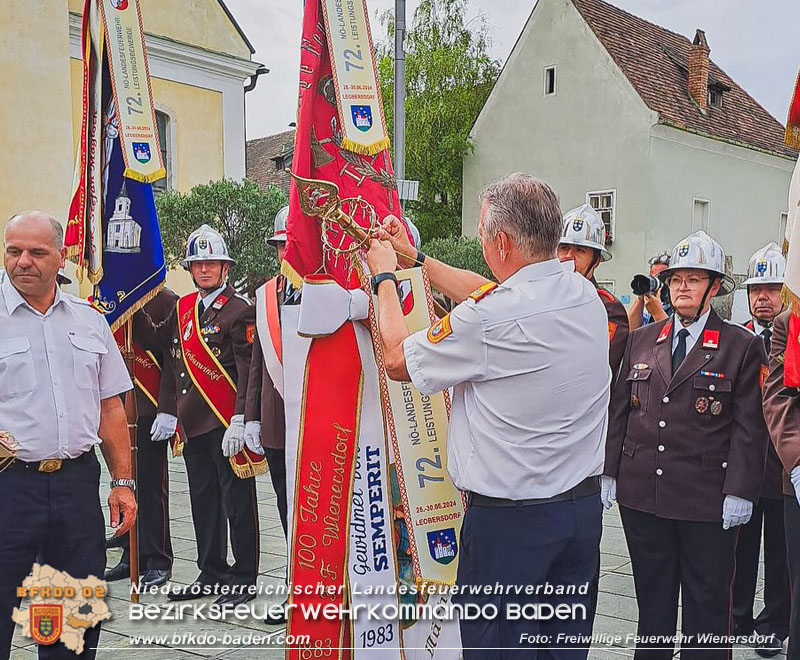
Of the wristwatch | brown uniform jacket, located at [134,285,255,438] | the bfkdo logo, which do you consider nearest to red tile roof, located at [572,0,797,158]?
brown uniform jacket, located at [134,285,255,438]

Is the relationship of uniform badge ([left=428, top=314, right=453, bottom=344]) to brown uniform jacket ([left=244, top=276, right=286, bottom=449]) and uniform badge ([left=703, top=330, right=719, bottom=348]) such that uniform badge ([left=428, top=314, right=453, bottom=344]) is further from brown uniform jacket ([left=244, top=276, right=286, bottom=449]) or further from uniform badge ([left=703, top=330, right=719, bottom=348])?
brown uniform jacket ([left=244, top=276, right=286, bottom=449])

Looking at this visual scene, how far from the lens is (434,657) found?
139 inches

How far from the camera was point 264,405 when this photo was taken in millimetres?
5047

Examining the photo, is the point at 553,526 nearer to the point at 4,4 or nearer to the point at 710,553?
the point at 710,553

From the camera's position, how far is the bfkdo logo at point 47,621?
345 cm

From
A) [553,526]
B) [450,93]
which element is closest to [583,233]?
[553,526]

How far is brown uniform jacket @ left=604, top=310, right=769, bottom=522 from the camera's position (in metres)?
3.82

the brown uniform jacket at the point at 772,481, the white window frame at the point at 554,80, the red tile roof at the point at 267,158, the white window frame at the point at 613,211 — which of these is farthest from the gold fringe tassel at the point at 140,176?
the red tile roof at the point at 267,158

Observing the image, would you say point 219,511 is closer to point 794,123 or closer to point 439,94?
point 794,123

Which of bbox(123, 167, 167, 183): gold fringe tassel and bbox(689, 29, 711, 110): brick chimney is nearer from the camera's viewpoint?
bbox(123, 167, 167, 183): gold fringe tassel

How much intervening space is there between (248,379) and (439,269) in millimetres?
2131

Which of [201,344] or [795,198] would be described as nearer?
[795,198]

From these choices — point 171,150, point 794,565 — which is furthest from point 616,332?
point 171,150

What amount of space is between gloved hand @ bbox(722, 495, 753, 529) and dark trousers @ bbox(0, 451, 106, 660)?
2680 millimetres
